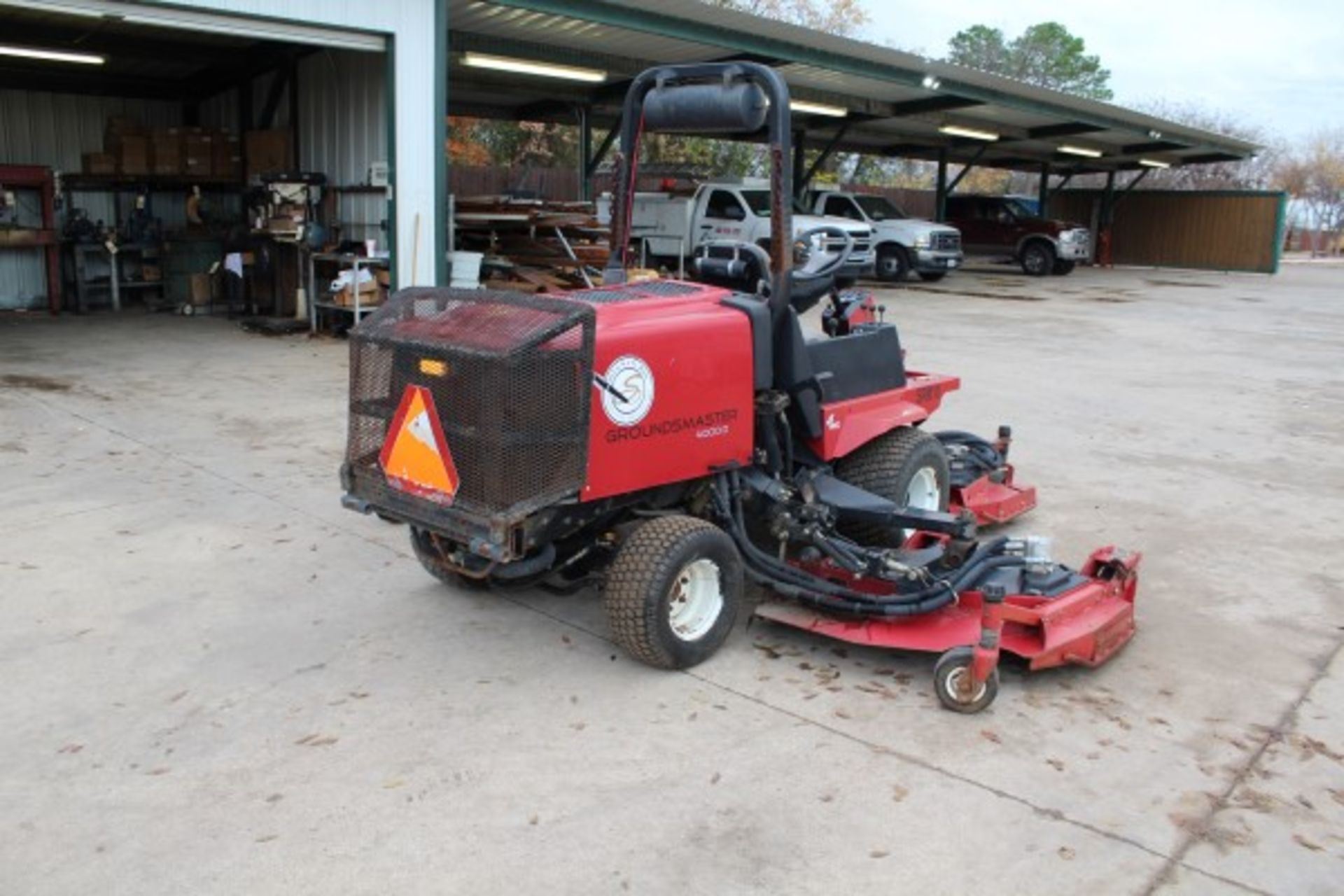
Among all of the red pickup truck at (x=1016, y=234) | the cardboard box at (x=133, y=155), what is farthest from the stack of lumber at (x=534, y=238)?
the red pickup truck at (x=1016, y=234)

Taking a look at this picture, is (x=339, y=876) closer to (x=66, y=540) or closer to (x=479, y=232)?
(x=66, y=540)

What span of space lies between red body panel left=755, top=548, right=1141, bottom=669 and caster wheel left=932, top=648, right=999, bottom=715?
181 mm

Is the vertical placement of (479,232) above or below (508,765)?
above

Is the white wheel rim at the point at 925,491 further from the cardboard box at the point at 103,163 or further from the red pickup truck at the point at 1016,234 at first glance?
the red pickup truck at the point at 1016,234

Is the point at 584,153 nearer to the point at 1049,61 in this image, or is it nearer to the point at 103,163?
the point at 103,163

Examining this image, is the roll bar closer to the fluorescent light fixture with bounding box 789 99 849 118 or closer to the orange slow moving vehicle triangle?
the orange slow moving vehicle triangle

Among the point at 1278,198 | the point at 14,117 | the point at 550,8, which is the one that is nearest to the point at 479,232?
the point at 550,8

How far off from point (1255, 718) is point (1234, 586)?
1.61 metres

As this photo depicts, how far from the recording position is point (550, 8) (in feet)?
42.5

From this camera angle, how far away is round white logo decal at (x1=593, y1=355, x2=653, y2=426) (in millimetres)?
4066

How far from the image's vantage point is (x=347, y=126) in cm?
1399

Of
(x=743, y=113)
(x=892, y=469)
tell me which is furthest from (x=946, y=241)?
(x=743, y=113)

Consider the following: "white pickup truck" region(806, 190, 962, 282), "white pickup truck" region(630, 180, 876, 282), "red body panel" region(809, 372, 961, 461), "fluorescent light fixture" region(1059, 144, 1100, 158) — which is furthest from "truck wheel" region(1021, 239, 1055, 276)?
"red body panel" region(809, 372, 961, 461)

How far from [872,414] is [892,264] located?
20243mm
